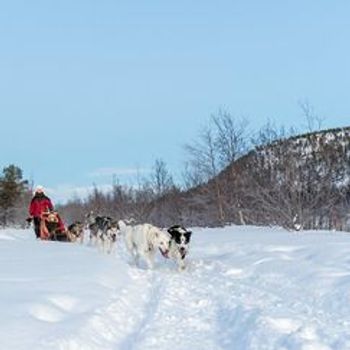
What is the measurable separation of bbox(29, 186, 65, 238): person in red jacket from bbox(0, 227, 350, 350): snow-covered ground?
499 centimetres

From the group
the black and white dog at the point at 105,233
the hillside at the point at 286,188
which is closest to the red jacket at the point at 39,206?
the black and white dog at the point at 105,233

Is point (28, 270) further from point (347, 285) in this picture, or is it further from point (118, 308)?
point (347, 285)

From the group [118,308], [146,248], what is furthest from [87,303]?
[146,248]

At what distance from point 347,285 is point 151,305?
2.59m

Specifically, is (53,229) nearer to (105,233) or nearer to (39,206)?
(39,206)

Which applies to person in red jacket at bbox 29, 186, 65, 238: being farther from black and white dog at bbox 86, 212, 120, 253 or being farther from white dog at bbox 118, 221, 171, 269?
white dog at bbox 118, 221, 171, 269

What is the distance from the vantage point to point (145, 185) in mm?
49156

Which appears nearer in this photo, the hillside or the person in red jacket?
the person in red jacket

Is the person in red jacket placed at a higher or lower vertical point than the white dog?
higher

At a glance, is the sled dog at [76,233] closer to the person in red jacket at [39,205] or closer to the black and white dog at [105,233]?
the person in red jacket at [39,205]

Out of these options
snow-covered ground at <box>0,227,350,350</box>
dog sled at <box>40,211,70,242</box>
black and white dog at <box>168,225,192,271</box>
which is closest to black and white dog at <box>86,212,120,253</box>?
snow-covered ground at <box>0,227,350,350</box>

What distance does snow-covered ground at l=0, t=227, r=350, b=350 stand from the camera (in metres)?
6.45

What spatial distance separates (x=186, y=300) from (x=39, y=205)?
10877mm

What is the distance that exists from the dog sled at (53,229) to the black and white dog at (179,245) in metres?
6.52
